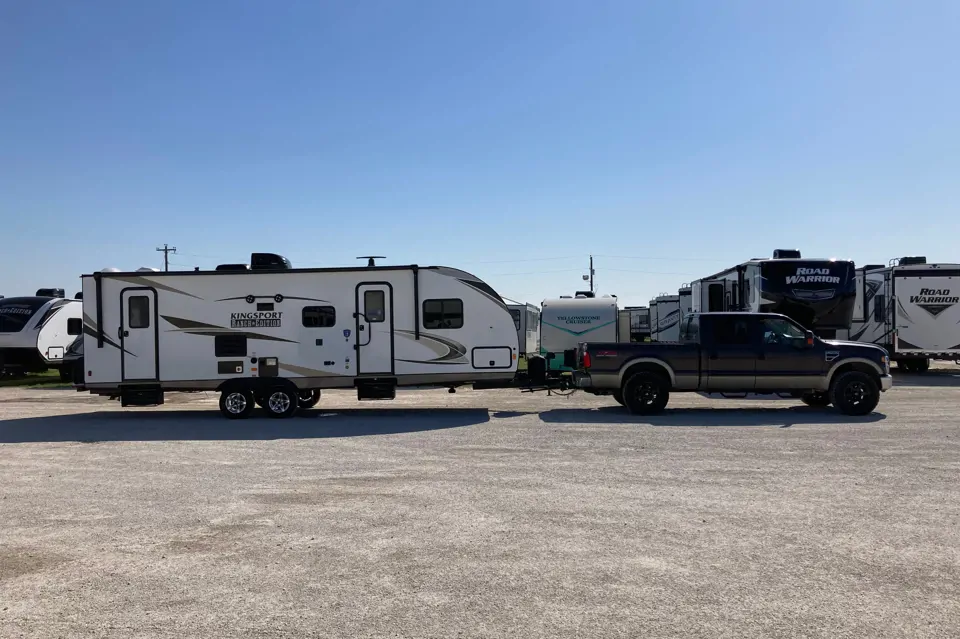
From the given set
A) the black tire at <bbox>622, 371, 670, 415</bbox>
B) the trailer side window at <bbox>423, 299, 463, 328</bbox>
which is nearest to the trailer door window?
the trailer side window at <bbox>423, 299, 463, 328</bbox>

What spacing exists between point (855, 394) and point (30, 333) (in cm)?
2377

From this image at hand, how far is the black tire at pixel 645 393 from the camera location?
46.0 feet

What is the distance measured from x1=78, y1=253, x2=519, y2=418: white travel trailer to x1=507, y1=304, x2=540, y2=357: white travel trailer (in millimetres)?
11313

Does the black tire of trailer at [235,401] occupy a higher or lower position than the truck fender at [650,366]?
lower

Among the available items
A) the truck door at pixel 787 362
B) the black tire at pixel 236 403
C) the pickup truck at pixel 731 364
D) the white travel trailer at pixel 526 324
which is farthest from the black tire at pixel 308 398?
the white travel trailer at pixel 526 324

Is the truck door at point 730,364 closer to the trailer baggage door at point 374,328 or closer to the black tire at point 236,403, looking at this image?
the trailer baggage door at point 374,328

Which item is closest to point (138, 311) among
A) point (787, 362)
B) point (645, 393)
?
point (645, 393)

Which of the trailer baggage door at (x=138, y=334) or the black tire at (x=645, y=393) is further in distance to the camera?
the trailer baggage door at (x=138, y=334)

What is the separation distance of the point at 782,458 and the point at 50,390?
69.5ft

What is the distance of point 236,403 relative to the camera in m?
14.6

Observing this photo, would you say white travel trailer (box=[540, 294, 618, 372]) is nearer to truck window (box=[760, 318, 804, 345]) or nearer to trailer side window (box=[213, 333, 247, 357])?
truck window (box=[760, 318, 804, 345])

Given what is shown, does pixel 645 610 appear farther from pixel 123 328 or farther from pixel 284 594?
pixel 123 328

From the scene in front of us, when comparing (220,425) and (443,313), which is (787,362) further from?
(220,425)

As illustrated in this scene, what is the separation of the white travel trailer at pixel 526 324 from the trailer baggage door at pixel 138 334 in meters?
13.7
